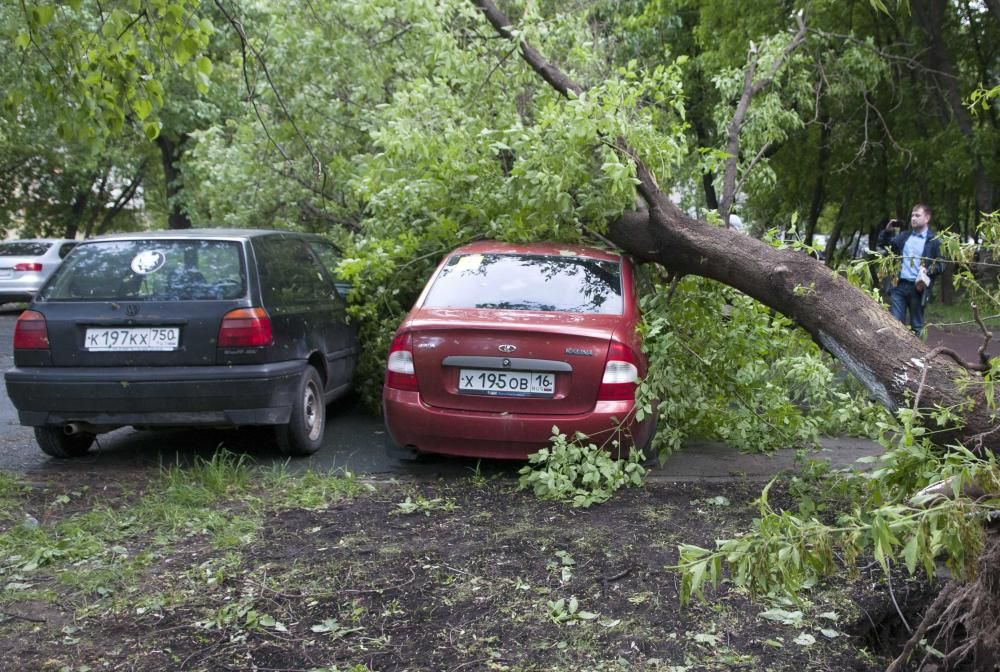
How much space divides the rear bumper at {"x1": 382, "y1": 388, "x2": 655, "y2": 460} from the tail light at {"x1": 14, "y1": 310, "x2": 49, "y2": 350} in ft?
7.49

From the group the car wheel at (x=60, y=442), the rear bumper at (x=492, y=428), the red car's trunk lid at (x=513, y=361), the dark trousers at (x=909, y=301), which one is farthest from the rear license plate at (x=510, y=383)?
the dark trousers at (x=909, y=301)

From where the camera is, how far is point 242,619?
3.64 m

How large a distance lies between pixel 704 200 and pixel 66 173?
74.1 ft

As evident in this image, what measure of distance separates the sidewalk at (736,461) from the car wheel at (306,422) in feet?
7.85

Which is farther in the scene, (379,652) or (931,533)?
(379,652)

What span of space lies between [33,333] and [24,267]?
656 inches

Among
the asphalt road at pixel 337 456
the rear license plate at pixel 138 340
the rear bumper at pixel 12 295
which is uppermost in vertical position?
the rear license plate at pixel 138 340

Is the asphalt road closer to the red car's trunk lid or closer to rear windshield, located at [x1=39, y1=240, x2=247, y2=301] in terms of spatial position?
the red car's trunk lid

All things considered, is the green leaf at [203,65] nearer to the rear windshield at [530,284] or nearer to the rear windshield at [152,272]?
the rear windshield at [152,272]

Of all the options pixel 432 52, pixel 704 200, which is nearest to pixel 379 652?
pixel 432 52

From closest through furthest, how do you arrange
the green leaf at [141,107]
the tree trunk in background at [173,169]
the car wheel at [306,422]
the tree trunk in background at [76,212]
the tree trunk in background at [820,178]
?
the green leaf at [141,107] < the car wheel at [306,422] < the tree trunk in background at [820,178] < the tree trunk in background at [173,169] < the tree trunk in background at [76,212]

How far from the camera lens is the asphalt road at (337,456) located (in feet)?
19.9

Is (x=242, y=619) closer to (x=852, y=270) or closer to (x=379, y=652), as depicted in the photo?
(x=379, y=652)

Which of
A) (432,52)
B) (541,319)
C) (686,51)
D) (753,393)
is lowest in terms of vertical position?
(753,393)
